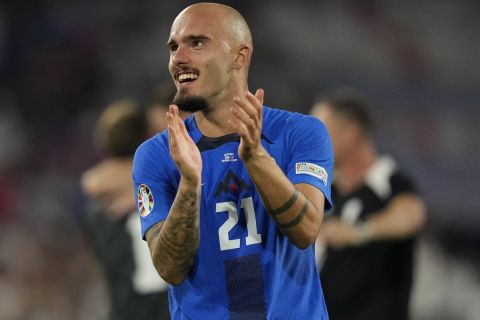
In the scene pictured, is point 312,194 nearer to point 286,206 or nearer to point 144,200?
point 286,206

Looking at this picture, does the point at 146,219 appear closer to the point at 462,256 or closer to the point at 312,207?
the point at 312,207

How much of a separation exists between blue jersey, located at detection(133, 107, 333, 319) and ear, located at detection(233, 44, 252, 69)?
28 cm

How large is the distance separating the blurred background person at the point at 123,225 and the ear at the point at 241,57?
2.37 metres

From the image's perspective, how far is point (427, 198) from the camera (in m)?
9.73

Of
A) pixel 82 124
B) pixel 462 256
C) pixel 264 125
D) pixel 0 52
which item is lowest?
pixel 462 256

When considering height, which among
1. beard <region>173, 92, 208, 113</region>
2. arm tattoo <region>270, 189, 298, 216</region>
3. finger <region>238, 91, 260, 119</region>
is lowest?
arm tattoo <region>270, 189, 298, 216</region>

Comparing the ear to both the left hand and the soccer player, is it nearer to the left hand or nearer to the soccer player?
the soccer player

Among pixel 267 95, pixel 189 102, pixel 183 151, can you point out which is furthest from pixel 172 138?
pixel 267 95

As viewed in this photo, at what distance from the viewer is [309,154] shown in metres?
3.52

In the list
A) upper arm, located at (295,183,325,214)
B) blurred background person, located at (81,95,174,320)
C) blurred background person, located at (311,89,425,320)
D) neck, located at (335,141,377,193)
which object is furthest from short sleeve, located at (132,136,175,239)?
neck, located at (335,141,377,193)

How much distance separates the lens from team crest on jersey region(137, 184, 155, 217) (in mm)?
3654

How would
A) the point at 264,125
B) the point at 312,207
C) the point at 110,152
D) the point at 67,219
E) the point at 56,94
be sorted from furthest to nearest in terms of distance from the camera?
1. the point at 56,94
2. the point at 67,219
3. the point at 110,152
4. the point at 264,125
5. the point at 312,207

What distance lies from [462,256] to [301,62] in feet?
9.32

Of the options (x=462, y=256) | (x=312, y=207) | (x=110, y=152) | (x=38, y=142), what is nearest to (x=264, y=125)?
(x=312, y=207)
